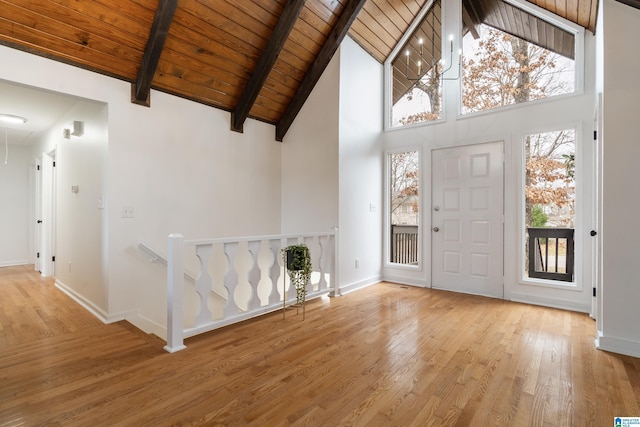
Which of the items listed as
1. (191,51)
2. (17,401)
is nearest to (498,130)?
(191,51)

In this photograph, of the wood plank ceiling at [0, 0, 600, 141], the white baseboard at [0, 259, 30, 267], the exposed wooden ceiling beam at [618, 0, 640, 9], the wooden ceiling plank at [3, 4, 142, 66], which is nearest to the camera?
the exposed wooden ceiling beam at [618, 0, 640, 9]

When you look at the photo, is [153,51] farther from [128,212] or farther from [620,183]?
[620,183]

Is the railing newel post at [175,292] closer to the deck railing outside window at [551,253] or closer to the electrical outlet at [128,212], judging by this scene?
the electrical outlet at [128,212]

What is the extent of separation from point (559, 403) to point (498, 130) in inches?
125

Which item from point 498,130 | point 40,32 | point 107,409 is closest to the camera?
point 107,409

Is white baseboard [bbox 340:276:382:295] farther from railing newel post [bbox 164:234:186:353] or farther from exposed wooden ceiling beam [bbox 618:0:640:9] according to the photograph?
exposed wooden ceiling beam [bbox 618:0:640:9]

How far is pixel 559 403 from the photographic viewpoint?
1796 millimetres

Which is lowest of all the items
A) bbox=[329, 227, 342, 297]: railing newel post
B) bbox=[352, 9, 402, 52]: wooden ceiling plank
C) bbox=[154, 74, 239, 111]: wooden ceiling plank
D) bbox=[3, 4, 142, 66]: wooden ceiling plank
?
bbox=[329, 227, 342, 297]: railing newel post

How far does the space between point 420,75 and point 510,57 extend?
3.76 feet

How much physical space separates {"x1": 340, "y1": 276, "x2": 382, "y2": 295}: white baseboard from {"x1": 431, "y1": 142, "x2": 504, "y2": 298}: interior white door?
2.69ft

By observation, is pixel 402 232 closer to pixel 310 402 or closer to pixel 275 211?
pixel 275 211

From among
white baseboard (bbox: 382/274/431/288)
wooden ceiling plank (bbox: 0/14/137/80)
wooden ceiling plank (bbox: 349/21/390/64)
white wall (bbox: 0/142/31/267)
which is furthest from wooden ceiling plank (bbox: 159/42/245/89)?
white wall (bbox: 0/142/31/267)

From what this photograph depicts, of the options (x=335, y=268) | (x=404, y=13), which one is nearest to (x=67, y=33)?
(x=335, y=268)

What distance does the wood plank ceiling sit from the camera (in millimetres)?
2640
